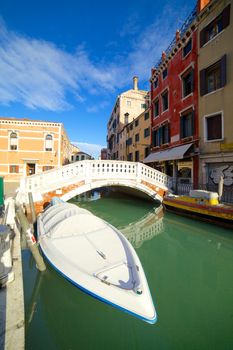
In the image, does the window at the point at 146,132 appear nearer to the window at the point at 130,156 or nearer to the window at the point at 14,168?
the window at the point at 130,156

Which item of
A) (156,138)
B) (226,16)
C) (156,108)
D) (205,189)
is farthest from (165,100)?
(205,189)

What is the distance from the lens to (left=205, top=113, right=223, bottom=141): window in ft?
31.5

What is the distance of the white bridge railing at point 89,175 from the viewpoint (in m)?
8.70

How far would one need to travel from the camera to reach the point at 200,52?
1064 centimetres

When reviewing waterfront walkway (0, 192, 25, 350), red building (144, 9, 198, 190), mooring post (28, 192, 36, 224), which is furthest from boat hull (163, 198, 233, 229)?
waterfront walkway (0, 192, 25, 350)

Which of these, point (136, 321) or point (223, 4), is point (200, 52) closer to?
point (223, 4)

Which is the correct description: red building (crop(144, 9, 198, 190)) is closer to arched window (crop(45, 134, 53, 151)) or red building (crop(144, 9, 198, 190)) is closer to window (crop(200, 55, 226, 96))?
window (crop(200, 55, 226, 96))

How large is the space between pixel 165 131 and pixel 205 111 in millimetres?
4226

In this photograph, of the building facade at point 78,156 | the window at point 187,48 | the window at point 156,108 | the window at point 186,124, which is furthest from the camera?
the building facade at point 78,156

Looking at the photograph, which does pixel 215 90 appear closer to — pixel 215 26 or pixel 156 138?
pixel 215 26

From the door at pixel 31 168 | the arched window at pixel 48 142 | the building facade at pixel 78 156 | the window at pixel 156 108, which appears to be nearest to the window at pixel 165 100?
the window at pixel 156 108

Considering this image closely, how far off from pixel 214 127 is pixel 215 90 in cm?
184

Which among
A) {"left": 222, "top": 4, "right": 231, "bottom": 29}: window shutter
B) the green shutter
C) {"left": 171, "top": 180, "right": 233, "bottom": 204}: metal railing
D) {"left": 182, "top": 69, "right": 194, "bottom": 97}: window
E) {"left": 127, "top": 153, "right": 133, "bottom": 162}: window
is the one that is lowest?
{"left": 171, "top": 180, "right": 233, "bottom": 204}: metal railing

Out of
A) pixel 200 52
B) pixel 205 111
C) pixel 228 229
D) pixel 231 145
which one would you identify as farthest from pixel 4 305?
pixel 200 52
